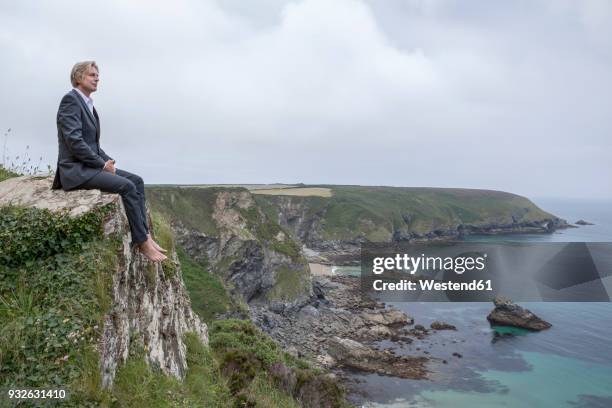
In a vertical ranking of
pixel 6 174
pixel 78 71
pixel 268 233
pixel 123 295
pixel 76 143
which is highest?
pixel 78 71

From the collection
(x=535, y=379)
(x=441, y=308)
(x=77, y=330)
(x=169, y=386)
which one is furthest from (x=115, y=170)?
(x=441, y=308)

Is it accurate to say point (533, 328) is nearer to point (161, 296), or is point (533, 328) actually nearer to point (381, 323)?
point (381, 323)

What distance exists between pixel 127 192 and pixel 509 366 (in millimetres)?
53219

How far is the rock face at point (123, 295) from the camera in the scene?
6886mm

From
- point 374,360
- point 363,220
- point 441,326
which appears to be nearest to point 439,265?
point 441,326

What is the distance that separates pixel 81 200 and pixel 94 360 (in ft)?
10.5

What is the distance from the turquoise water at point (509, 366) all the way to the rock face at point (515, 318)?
1397 millimetres

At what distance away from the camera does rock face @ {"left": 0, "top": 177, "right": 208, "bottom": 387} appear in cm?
689

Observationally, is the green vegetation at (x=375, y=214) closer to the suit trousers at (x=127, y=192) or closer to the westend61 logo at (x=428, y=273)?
the westend61 logo at (x=428, y=273)

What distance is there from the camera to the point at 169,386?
7.61 m

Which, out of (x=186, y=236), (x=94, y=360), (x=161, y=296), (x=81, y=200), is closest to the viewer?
(x=94, y=360)

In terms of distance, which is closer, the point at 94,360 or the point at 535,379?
the point at 94,360

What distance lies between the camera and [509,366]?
4834 centimetres

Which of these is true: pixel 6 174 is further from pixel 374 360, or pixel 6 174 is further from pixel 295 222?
pixel 295 222
